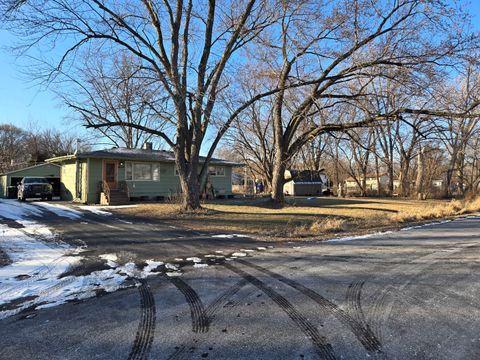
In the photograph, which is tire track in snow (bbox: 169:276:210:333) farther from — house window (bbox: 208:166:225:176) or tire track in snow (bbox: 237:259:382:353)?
house window (bbox: 208:166:225:176)

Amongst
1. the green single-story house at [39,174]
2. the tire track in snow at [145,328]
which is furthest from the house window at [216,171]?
the tire track in snow at [145,328]

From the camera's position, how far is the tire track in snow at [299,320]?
2.85 metres

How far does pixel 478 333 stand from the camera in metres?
3.18

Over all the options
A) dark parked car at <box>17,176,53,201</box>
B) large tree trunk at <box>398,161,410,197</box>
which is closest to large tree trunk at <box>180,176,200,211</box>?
dark parked car at <box>17,176,53,201</box>

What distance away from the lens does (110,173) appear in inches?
816

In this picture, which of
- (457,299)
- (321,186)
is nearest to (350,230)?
(457,299)

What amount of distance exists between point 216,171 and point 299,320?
2289 centimetres

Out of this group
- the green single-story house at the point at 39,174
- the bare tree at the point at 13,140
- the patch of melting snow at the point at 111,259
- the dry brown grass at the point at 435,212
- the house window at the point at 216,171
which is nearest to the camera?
the patch of melting snow at the point at 111,259

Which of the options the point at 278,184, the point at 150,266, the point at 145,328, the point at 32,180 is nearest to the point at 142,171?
the point at 32,180

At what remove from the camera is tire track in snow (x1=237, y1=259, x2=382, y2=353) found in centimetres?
298

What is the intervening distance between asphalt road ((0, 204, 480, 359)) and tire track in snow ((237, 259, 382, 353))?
11mm

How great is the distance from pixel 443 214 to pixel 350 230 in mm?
8906

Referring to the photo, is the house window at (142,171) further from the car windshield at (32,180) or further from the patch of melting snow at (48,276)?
the patch of melting snow at (48,276)

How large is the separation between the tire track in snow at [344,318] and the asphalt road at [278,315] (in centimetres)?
1
